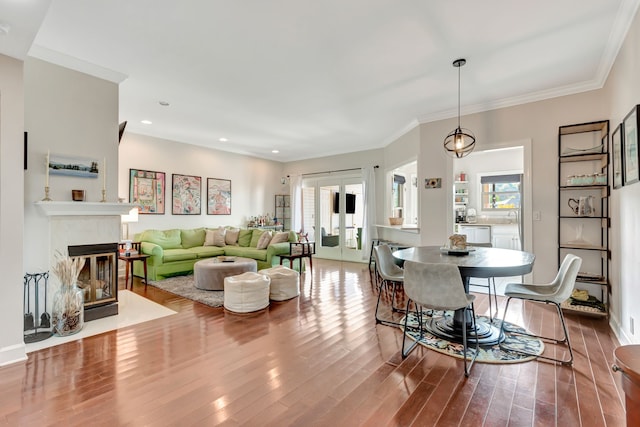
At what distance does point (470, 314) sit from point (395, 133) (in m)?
4.07

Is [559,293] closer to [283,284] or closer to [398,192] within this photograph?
[283,284]

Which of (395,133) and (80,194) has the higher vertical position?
(395,133)

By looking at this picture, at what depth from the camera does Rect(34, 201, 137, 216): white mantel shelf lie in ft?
9.91

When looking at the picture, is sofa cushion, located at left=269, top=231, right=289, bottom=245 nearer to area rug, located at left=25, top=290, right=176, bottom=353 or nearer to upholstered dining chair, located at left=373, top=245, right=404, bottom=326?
area rug, located at left=25, top=290, right=176, bottom=353

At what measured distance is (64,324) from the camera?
289 cm

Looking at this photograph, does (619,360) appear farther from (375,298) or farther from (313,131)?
(313,131)

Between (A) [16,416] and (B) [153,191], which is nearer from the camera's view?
(A) [16,416]

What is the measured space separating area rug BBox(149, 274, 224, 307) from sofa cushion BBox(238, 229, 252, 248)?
130 centimetres

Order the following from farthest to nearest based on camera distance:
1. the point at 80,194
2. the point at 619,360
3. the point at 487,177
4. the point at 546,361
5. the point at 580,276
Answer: the point at 487,177
the point at 580,276
the point at 80,194
the point at 546,361
the point at 619,360

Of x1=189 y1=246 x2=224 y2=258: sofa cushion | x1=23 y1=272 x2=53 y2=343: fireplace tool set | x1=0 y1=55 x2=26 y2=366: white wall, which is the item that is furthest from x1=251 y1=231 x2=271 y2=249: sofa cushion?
x1=0 y1=55 x2=26 y2=366: white wall

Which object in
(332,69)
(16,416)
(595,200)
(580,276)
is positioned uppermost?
(332,69)

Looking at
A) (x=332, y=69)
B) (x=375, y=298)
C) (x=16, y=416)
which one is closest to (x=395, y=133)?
(x=332, y=69)

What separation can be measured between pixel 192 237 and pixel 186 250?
1.80 ft

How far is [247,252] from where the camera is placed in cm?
585
